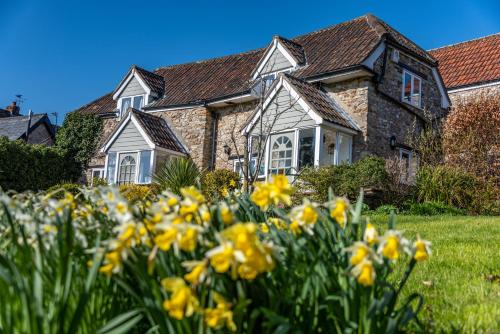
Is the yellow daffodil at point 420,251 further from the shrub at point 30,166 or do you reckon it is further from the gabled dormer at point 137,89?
the gabled dormer at point 137,89

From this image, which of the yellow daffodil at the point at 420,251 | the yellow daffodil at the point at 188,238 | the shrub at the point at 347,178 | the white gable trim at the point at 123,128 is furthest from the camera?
the white gable trim at the point at 123,128

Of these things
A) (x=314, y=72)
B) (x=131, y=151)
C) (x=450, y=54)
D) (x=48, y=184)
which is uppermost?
(x=450, y=54)

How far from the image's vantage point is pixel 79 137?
26.5 meters

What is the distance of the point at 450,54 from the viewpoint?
85.2 feet

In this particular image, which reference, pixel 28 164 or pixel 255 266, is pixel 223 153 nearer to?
pixel 28 164

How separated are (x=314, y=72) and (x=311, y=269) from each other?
17454mm

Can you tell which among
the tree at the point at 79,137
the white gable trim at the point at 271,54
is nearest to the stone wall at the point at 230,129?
the white gable trim at the point at 271,54

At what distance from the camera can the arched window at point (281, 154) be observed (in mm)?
17906

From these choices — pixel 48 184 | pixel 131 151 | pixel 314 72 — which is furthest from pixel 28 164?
pixel 314 72

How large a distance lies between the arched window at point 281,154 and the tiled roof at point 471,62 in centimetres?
1009

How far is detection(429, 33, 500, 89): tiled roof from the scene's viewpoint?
22.6 m

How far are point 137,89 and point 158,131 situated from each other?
3850mm

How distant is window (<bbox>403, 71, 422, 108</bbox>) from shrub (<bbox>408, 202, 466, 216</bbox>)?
8.06 meters

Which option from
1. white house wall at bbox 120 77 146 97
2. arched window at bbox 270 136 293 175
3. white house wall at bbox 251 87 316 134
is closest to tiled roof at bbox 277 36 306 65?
white house wall at bbox 251 87 316 134
